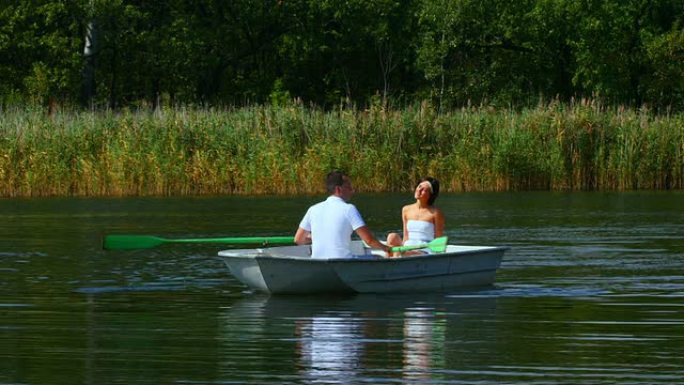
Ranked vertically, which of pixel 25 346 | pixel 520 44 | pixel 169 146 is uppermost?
pixel 520 44

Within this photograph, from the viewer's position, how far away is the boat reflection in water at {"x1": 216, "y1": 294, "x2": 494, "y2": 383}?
1103 cm

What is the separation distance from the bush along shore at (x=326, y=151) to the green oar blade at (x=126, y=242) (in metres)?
18.5

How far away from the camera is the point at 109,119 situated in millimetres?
37250

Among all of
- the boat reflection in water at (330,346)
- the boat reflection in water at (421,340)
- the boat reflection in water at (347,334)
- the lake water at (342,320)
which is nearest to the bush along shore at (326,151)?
the lake water at (342,320)

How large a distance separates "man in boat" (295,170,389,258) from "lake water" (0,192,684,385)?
476mm

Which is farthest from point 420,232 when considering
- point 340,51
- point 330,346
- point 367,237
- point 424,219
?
point 340,51

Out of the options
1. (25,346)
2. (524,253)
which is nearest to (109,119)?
(524,253)

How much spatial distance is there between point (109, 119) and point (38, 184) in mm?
2176

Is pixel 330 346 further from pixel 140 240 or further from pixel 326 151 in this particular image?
pixel 326 151

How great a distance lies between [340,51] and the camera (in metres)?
59.6

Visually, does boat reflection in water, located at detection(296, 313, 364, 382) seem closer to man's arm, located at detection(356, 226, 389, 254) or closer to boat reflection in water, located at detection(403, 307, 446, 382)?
boat reflection in water, located at detection(403, 307, 446, 382)

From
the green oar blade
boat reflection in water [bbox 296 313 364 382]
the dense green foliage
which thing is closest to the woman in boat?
the green oar blade

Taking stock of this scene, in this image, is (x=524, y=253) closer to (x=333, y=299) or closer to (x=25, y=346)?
(x=333, y=299)

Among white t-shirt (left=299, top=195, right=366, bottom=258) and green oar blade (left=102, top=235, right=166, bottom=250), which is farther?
green oar blade (left=102, top=235, right=166, bottom=250)
